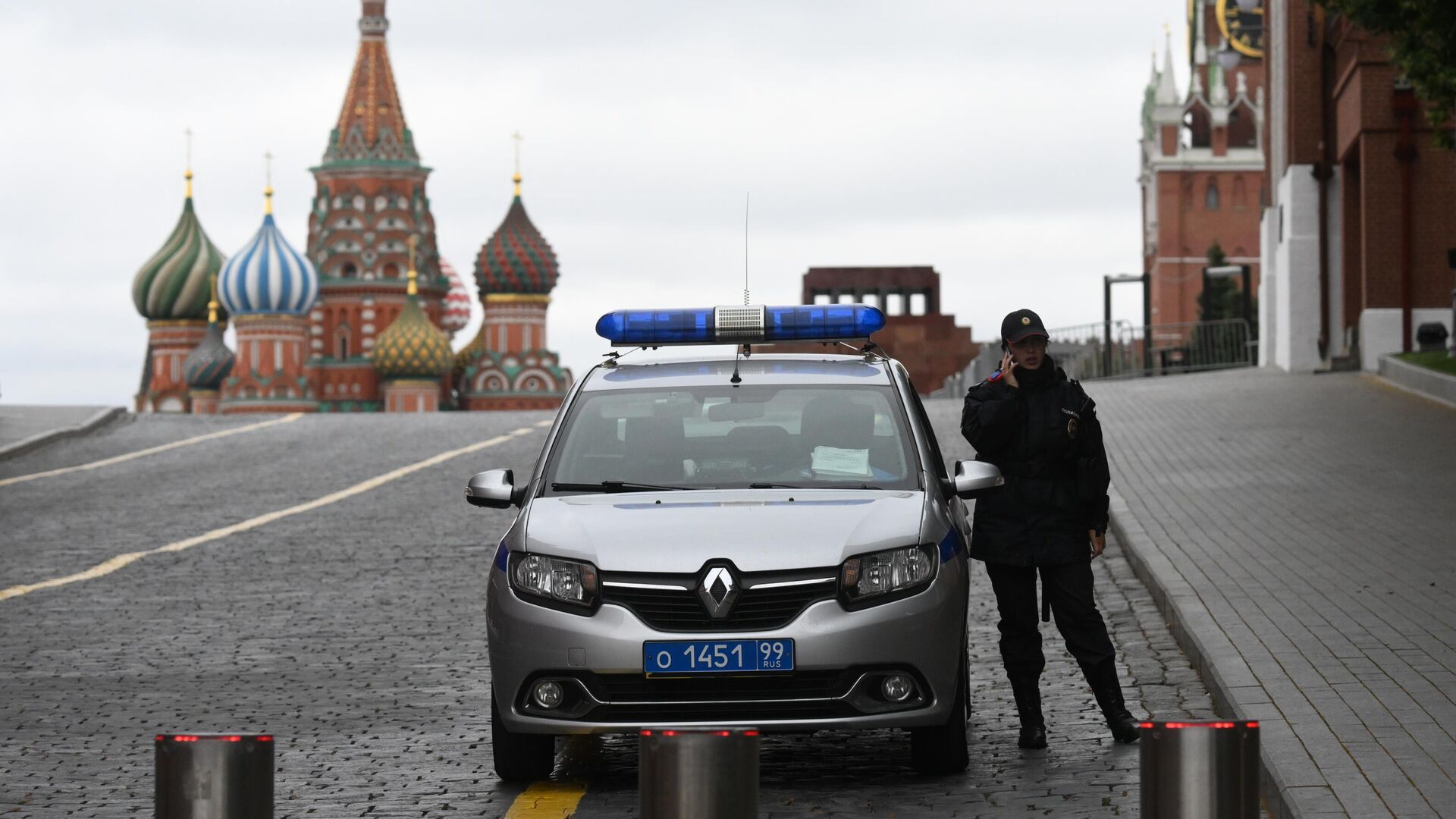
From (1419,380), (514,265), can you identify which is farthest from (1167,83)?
(1419,380)

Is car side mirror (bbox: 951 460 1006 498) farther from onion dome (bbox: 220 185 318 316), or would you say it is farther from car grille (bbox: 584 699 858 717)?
onion dome (bbox: 220 185 318 316)

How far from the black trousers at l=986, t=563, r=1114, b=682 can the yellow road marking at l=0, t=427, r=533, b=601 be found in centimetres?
822

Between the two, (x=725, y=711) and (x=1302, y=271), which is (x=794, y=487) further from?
(x=1302, y=271)

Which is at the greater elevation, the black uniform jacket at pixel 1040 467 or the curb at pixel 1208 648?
the black uniform jacket at pixel 1040 467

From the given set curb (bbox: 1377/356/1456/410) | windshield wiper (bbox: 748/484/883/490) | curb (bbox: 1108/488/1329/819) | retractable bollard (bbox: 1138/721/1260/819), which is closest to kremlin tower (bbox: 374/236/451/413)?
curb (bbox: 1377/356/1456/410)

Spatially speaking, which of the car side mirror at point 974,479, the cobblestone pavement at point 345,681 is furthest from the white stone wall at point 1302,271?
the car side mirror at point 974,479

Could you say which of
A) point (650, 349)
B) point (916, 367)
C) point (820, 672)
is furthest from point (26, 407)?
point (916, 367)

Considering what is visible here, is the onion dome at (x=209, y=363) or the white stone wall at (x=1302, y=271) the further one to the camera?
the onion dome at (x=209, y=363)

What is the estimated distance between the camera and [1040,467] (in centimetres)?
834

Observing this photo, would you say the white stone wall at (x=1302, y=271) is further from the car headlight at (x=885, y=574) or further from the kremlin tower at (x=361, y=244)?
the kremlin tower at (x=361, y=244)

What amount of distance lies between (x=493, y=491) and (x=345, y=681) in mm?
2763

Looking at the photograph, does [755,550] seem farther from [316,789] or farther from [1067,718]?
[1067,718]

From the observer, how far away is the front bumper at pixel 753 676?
727 centimetres

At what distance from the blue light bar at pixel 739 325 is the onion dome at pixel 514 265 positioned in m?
147
